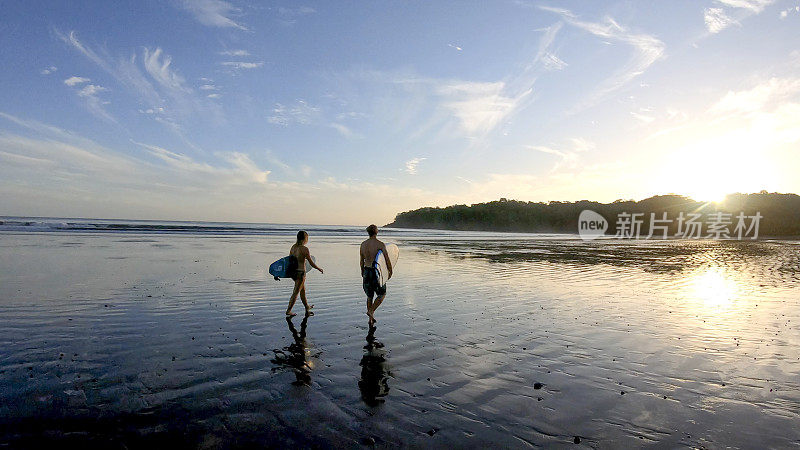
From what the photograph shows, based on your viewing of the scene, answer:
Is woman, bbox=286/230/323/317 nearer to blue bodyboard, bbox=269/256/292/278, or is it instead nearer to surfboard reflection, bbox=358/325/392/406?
blue bodyboard, bbox=269/256/292/278

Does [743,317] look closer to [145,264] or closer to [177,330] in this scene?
[177,330]

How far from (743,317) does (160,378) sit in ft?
47.8

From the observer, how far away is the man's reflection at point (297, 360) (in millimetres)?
6824

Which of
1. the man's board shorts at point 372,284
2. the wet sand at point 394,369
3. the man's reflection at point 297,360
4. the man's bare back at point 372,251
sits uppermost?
the man's bare back at point 372,251

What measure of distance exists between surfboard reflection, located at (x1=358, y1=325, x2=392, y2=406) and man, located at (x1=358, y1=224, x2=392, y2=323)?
1978 mm

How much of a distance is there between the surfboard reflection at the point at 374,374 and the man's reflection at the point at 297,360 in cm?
91

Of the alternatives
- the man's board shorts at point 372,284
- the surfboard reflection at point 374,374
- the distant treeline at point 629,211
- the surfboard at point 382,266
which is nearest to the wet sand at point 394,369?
the surfboard reflection at point 374,374

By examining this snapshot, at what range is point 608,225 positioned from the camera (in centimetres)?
14938

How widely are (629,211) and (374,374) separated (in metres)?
179

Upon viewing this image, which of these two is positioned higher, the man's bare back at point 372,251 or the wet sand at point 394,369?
the man's bare back at point 372,251

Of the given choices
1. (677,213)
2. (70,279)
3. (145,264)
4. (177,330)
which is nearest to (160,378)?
(177,330)

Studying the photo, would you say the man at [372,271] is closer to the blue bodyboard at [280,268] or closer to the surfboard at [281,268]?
the surfboard at [281,268]

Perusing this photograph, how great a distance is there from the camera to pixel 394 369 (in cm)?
731

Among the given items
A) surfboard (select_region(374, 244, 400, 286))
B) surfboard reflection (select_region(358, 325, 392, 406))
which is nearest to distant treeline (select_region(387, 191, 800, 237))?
surfboard (select_region(374, 244, 400, 286))
